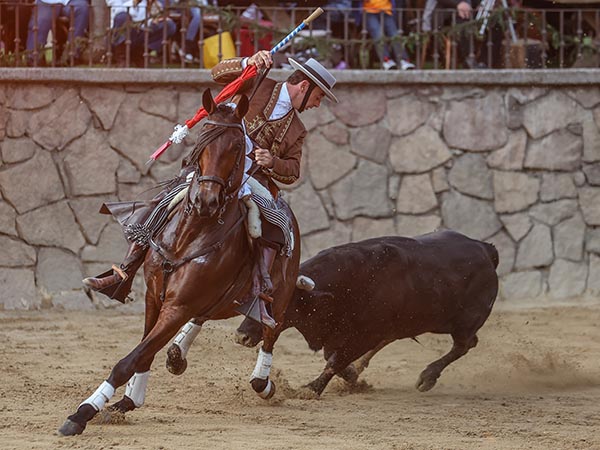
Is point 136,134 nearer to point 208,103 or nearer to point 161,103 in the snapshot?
point 161,103

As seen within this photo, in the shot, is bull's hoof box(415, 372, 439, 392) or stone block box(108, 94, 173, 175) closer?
bull's hoof box(415, 372, 439, 392)

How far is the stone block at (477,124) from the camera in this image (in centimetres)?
1165

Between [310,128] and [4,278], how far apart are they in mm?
2917

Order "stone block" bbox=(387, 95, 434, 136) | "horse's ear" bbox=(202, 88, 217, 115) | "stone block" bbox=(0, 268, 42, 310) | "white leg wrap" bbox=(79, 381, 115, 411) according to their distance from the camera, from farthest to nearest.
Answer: "stone block" bbox=(387, 95, 434, 136)
"stone block" bbox=(0, 268, 42, 310)
"horse's ear" bbox=(202, 88, 217, 115)
"white leg wrap" bbox=(79, 381, 115, 411)

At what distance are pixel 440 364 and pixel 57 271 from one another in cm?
376

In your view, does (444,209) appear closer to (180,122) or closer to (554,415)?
(180,122)

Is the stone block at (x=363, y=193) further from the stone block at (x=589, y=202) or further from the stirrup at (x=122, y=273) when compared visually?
the stirrup at (x=122, y=273)

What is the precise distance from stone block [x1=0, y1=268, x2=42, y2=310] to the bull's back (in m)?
3.23

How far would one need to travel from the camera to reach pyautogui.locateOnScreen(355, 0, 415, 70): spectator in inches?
462

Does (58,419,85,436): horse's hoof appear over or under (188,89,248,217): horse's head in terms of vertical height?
under

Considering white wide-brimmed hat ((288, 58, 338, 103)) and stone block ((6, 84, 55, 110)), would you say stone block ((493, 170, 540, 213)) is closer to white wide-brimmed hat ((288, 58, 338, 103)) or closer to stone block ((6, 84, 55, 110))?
stone block ((6, 84, 55, 110))

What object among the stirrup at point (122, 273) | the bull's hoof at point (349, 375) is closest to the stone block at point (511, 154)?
the bull's hoof at point (349, 375)

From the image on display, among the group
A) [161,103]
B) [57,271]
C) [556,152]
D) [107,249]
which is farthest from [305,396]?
[556,152]

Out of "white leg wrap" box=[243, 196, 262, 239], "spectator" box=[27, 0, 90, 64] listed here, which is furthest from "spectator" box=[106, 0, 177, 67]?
"white leg wrap" box=[243, 196, 262, 239]
